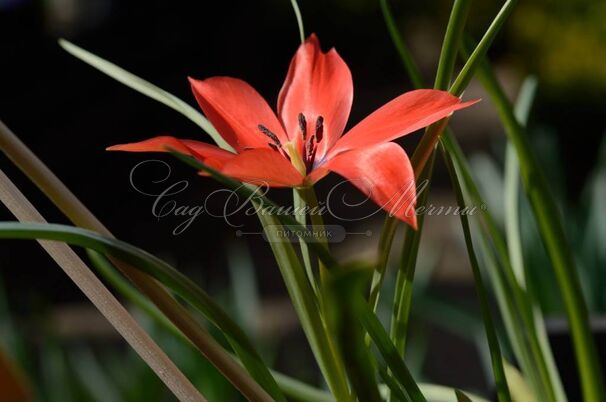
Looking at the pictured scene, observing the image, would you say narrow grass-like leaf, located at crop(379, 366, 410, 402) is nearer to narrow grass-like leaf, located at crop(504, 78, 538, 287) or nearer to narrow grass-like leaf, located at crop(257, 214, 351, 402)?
narrow grass-like leaf, located at crop(257, 214, 351, 402)

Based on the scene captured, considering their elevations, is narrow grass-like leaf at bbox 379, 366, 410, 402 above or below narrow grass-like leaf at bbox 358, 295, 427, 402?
Answer: below

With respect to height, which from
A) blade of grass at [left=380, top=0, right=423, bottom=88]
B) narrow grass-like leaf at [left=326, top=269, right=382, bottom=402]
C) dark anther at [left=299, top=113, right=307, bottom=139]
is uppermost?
blade of grass at [left=380, top=0, right=423, bottom=88]

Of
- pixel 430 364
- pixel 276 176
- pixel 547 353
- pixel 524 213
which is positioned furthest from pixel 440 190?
pixel 276 176

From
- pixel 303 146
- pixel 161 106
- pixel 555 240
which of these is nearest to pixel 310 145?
pixel 303 146

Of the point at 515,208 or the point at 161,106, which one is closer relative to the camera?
the point at 515,208

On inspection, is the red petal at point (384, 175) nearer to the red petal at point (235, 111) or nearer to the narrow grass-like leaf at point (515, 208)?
the red petal at point (235, 111)

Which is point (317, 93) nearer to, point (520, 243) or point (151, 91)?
point (151, 91)

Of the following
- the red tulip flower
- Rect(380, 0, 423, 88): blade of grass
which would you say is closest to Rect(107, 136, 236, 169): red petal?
the red tulip flower
